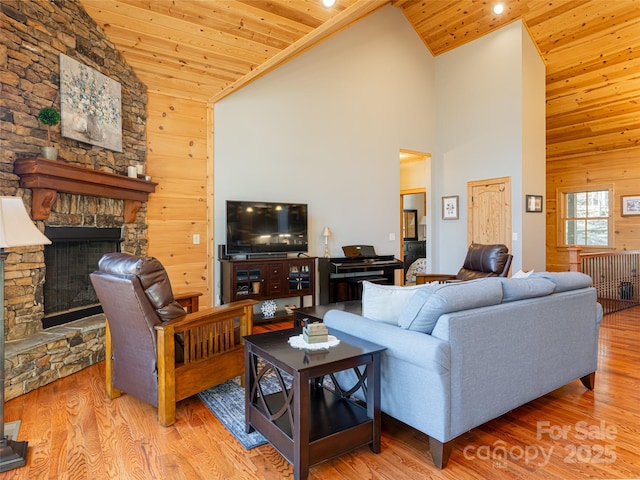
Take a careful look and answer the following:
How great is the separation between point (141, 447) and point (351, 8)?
165 inches

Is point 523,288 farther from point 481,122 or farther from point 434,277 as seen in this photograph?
point 481,122

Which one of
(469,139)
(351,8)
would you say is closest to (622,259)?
(469,139)

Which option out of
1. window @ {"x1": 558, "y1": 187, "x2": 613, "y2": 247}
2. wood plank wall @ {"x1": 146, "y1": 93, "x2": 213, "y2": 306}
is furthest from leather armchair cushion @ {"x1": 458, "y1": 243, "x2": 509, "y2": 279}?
window @ {"x1": 558, "y1": 187, "x2": 613, "y2": 247}

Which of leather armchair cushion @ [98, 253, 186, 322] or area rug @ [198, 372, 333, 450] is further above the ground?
leather armchair cushion @ [98, 253, 186, 322]

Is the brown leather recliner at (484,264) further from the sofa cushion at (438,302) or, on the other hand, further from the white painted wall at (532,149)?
the sofa cushion at (438,302)

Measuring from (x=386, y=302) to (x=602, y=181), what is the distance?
7351 millimetres

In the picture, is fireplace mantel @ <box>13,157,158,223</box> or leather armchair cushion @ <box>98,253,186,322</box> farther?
fireplace mantel @ <box>13,157,158,223</box>

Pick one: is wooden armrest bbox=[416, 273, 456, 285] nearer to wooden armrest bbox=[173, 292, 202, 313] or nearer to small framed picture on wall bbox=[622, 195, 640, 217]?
wooden armrest bbox=[173, 292, 202, 313]

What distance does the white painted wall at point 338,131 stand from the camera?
17.3 ft

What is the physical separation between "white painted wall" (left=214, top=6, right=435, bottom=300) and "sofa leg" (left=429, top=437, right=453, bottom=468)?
3759mm

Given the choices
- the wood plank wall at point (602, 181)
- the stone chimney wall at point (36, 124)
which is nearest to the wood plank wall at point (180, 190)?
the stone chimney wall at point (36, 124)

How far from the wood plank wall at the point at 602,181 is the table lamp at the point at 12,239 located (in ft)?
28.7

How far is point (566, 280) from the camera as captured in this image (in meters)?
2.77

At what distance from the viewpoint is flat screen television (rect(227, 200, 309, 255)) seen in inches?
193
